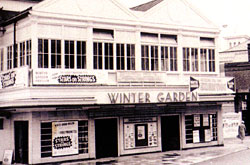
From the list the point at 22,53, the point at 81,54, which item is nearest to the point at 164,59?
the point at 81,54

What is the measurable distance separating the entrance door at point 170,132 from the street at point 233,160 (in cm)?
371

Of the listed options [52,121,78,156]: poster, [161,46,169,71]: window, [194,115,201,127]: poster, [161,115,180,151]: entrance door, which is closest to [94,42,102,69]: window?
[52,121,78,156]: poster

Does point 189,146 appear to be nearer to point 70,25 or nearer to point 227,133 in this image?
point 227,133

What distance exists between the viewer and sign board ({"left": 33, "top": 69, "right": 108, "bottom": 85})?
19266 millimetres

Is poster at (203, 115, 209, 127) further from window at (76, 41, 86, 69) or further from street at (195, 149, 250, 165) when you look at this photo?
window at (76, 41, 86, 69)

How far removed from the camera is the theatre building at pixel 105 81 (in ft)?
65.8

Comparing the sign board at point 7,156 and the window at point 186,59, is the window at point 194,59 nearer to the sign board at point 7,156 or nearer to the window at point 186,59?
the window at point 186,59

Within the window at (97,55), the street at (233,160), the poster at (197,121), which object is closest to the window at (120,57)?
the window at (97,55)

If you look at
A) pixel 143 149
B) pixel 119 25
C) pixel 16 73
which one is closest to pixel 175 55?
pixel 119 25

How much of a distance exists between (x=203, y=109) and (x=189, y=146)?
2631 mm

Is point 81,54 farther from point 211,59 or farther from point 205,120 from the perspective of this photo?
point 205,120

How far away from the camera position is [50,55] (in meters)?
20.6

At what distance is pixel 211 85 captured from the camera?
24.9 meters

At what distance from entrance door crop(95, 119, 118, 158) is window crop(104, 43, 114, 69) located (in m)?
3.04
